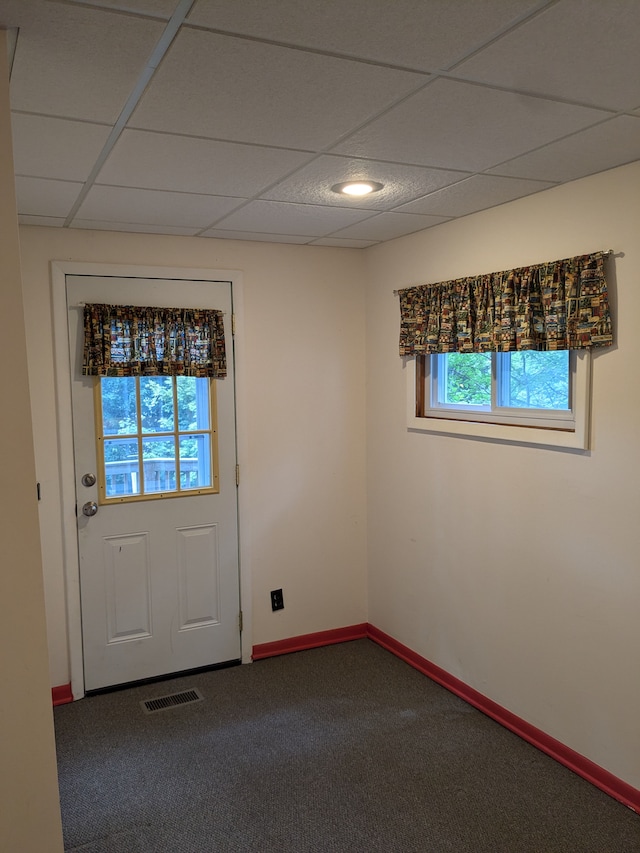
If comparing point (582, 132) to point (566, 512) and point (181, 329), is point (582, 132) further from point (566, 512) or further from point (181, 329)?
point (181, 329)

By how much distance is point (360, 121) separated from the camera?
1.79 metres

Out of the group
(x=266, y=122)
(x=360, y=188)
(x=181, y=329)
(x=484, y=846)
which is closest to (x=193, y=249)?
(x=181, y=329)

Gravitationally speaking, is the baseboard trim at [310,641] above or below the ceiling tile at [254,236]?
below

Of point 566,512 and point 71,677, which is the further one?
point 71,677

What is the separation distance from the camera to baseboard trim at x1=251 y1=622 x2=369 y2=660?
375 cm

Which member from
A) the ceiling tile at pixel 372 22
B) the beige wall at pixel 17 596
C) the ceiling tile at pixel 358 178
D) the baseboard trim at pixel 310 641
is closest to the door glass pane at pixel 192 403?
the ceiling tile at pixel 358 178

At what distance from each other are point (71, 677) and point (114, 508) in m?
0.87

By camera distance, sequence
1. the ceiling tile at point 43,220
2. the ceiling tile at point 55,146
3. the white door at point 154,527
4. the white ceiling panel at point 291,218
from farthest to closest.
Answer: the white door at point 154,527 → the ceiling tile at point 43,220 → the white ceiling panel at point 291,218 → the ceiling tile at point 55,146

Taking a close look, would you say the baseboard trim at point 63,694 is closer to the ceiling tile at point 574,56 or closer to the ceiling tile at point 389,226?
the ceiling tile at point 389,226

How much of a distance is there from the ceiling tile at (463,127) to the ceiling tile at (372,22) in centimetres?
20

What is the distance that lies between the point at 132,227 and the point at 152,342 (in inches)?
22.3

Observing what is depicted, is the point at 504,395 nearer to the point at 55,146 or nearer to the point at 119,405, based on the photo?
the point at 119,405

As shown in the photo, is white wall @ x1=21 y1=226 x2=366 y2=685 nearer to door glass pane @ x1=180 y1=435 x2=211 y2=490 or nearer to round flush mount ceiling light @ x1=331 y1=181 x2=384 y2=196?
door glass pane @ x1=180 y1=435 x2=211 y2=490

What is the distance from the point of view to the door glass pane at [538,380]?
269cm
